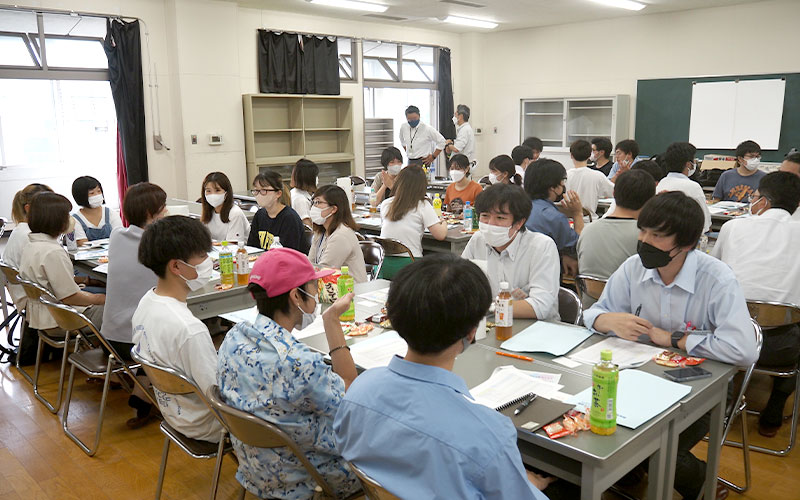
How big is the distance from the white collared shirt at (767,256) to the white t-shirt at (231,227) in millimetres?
3461

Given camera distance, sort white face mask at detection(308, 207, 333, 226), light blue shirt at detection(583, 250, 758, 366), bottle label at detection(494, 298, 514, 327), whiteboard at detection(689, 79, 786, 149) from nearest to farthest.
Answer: light blue shirt at detection(583, 250, 758, 366), bottle label at detection(494, 298, 514, 327), white face mask at detection(308, 207, 333, 226), whiteboard at detection(689, 79, 786, 149)

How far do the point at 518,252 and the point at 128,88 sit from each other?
6432 millimetres

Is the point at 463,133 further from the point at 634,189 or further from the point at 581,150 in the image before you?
the point at 634,189

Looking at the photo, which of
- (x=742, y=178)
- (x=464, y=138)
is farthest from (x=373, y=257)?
(x=464, y=138)

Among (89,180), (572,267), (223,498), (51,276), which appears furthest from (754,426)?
(89,180)

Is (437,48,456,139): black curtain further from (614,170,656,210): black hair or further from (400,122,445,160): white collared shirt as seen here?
(614,170,656,210): black hair

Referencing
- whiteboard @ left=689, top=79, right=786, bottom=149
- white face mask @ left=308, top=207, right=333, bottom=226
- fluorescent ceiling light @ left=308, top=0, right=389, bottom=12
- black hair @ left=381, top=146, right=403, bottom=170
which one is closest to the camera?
white face mask @ left=308, top=207, right=333, bottom=226

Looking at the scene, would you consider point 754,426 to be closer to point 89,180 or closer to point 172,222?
point 172,222

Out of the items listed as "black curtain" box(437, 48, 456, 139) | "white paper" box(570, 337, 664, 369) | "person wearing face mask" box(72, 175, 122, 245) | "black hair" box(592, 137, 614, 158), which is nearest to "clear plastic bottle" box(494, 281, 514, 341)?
"white paper" box(570, 337, 664, 369)

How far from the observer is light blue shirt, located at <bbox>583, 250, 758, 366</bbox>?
7.13 feet

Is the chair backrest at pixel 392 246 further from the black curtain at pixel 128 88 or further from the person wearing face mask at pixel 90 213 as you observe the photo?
the black curtain at pixel 128 88

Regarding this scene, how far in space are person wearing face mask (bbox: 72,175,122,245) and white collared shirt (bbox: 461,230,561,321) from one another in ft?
11.3

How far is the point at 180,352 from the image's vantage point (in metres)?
2.29

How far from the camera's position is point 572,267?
168 inches
